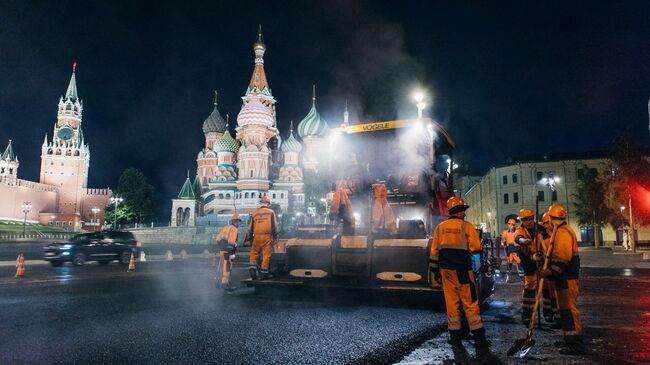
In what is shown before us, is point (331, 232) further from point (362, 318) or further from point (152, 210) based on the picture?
point (152, 210)

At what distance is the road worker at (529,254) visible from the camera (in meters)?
6.87

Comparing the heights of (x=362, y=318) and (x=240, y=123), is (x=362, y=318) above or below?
below

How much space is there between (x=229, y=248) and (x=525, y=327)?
6339 millimetres

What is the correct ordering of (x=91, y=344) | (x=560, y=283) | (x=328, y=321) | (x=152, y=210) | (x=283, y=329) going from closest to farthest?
(x=91, y=344) < (x=560, y=283) < (x=283, y=329) < (x=328, y=321) < (x=152, y=210)

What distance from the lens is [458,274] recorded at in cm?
527

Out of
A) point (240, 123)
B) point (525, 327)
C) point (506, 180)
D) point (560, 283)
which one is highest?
point (240, 123)

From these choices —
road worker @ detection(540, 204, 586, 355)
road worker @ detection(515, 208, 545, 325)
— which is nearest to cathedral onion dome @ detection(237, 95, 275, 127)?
road worker @ detection(515, 208, 545, 325)

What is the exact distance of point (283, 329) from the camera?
6020 mm

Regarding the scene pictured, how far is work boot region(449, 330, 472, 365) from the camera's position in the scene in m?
4.71

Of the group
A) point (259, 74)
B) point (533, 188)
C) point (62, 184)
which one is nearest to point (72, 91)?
point (62, 184)

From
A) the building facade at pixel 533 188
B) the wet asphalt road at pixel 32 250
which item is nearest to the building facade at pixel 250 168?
the wet asphalt road at pixel 32 250

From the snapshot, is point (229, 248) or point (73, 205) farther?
point (73, 205)

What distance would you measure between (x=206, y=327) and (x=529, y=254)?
216 inches

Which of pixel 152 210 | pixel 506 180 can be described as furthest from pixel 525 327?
pixel 152 210
